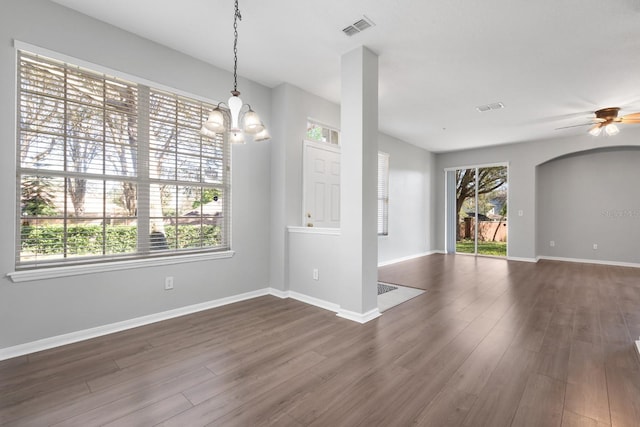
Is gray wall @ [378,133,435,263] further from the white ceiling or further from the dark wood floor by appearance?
the dark wood floor

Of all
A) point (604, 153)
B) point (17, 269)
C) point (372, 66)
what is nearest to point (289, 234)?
point (372, 66)

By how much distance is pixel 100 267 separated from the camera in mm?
2719

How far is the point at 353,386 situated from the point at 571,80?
15.1ft

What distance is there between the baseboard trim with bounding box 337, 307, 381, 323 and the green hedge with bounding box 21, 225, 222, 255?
1.95 metres

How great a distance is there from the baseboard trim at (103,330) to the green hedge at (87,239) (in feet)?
2.28

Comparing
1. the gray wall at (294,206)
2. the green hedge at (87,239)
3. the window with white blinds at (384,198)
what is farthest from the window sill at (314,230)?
the window with white blinds at (384,198)

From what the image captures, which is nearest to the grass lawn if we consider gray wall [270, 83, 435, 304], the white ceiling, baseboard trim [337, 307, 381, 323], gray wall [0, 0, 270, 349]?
the white ceiling

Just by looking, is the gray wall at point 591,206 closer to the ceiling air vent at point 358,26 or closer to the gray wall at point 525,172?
A: the gray wall at point 525,172

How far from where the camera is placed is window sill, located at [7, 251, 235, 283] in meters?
2.37

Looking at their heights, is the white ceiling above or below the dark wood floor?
above

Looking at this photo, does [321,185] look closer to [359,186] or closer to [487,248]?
[359,186]

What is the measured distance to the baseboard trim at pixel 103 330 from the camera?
7.66ft

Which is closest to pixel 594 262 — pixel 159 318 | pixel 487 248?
pixel 487 248

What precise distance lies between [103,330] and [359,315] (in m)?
2.48
